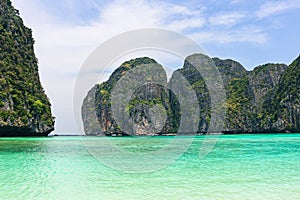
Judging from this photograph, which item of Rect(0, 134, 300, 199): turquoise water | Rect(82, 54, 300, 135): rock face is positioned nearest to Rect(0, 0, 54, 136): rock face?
Rect(0, 134, 300, 199): turquoise water

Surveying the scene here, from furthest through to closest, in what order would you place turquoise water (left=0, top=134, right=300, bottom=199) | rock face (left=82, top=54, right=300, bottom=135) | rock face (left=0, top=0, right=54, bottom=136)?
rock face (left=82, top=54, right=300, bottom=135), rock face (left=0, top=0, right=54, bottom=136), turquoise water (left=0, top=134, right=300, bottom=199)

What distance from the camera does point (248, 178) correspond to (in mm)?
6594

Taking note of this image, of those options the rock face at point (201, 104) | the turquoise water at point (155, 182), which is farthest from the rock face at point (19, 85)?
the rock face at point (201, 104)

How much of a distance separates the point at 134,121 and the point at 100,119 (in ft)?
23.8

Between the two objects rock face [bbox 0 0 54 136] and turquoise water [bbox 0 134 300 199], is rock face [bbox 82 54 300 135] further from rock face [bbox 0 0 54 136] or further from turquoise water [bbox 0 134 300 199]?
turquoise water [bbox 0 134 300 199]

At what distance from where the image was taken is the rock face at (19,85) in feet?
86.4

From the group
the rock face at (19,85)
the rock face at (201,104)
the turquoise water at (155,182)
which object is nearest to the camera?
the turquoise water at (155,182)

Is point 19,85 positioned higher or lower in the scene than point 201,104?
lower

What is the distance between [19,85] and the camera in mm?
28344

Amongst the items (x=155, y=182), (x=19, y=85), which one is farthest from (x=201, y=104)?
(x=155, y=182)

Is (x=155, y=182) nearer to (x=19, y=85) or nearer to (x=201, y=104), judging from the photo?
(x=19, y=85)

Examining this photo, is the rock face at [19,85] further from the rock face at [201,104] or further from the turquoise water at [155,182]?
the rock face at [201,104]

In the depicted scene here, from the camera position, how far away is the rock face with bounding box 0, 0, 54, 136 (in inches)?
1037

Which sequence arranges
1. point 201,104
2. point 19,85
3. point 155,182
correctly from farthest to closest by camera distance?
point 201,104 → point 19,85 → point 155,182
